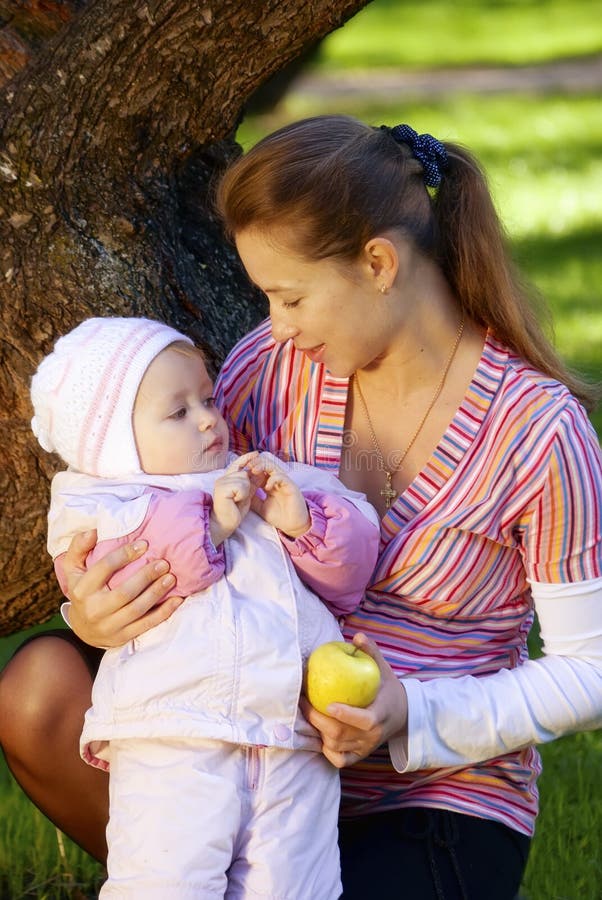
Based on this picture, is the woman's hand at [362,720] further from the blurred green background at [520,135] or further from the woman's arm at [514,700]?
the blurred green background at [520,135]

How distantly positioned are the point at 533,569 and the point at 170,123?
→ 1229 mm

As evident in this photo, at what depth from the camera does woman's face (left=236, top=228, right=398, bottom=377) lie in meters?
2.54

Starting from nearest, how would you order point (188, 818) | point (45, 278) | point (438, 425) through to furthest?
point (188, 818)
point (438, 425)
point (45, 278)

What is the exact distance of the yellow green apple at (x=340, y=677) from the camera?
232 cm

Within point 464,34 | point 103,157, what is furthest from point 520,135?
point 103,157

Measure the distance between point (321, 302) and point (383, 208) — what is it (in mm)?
202

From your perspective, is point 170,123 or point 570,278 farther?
point 570,278

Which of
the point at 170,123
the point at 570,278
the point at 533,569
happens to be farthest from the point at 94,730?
the point at 570,278

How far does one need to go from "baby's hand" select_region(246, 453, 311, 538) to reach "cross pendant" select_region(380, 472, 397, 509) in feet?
0.87

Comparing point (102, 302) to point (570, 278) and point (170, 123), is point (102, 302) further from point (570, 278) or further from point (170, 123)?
point (570, 278)

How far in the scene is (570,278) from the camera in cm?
808

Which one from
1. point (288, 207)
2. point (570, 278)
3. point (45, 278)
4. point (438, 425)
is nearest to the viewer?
point (288, 207)

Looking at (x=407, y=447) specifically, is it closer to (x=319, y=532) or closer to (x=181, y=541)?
(x=319, y=532)

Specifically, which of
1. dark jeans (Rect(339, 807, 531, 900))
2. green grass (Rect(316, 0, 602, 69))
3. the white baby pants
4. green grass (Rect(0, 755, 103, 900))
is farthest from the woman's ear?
green grass (Rect(316, 0, 602, 69))
